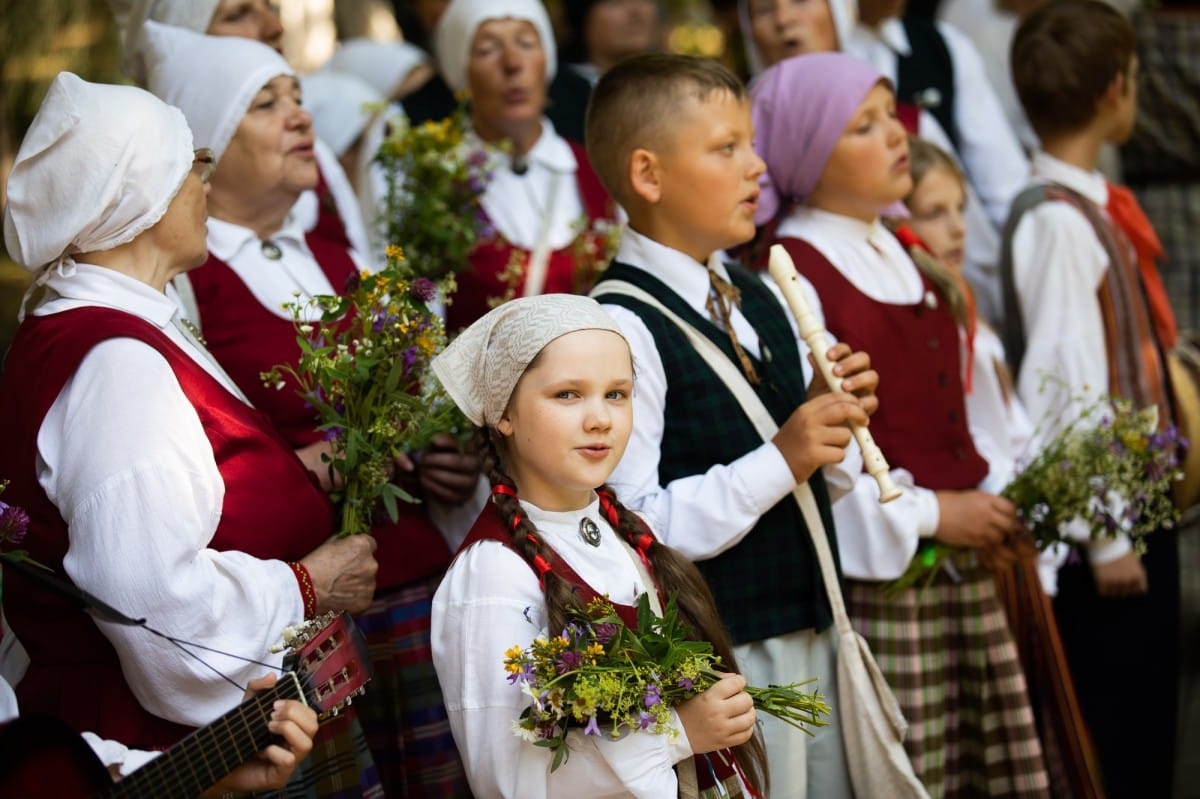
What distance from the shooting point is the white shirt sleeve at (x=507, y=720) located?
258cm

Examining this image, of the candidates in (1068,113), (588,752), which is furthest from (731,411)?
(1068,113)

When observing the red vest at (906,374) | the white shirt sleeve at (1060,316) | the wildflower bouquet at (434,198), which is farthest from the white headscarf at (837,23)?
the red vest at (906,374)

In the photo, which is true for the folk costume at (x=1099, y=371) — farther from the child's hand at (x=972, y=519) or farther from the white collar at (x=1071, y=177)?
the child's hand at (x=972, y=519)

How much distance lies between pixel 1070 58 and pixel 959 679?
2.21 meters

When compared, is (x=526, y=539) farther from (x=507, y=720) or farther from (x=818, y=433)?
(x=818, y=433)

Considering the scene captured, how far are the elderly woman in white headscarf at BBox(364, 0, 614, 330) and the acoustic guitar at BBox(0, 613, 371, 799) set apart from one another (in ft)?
5.95

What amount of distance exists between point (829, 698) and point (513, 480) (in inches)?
42.9

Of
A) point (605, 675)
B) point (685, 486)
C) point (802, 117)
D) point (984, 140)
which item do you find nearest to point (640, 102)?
point (802, 117)

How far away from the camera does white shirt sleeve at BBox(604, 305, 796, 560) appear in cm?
320

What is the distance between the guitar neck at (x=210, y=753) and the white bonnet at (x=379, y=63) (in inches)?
151

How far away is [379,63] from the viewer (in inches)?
241

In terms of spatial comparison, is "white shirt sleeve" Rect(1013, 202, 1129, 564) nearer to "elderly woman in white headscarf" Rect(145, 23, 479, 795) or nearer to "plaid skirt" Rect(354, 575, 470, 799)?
"elderly woman in white headscarf" Rect(145, 23, 479, 795)

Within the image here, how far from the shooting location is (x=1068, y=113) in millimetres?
4902

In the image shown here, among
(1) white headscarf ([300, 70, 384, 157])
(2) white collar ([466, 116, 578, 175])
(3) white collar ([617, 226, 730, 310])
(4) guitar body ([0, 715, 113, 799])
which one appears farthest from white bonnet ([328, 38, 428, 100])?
(4) guitar body ([0, 715, 113, 799])
